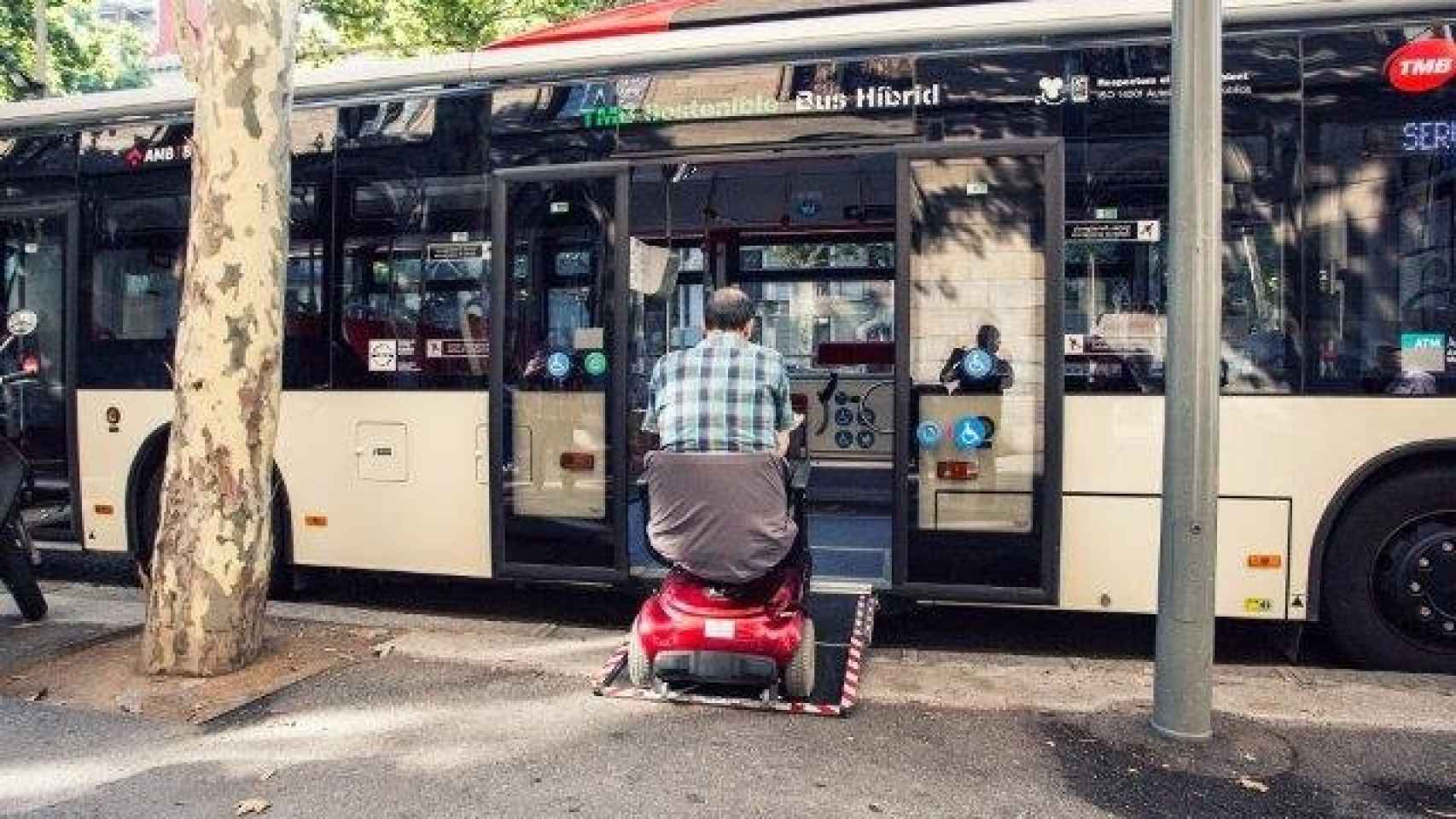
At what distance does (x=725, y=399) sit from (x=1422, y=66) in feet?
11.4

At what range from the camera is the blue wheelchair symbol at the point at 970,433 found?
16.2 ft

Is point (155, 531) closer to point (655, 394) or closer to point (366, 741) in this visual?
point (366, 741)

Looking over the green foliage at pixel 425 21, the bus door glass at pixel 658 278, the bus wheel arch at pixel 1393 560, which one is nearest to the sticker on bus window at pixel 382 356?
the bus door glass at pixel 658 278

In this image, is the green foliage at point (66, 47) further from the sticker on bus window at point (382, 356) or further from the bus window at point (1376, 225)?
the bus window at point (1376, 225)

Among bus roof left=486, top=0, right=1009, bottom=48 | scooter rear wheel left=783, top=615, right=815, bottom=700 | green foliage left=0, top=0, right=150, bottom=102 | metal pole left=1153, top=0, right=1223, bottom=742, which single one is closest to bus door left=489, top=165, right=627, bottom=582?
bus roof left=486, top=0, right=1009, bottom=48

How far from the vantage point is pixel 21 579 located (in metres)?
5.60

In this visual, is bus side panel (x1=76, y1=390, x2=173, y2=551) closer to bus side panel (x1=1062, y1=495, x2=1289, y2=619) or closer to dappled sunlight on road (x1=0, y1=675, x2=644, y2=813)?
dappled sunlight on road (x1=0, y1=675, x2=644, y2=813)

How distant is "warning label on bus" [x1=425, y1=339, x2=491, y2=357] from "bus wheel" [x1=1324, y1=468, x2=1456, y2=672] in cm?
441

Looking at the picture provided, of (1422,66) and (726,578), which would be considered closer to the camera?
(726,578)

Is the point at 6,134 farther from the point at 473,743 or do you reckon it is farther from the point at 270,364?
the point at 473,743

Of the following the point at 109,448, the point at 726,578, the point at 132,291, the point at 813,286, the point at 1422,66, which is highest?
the point at 1422,66

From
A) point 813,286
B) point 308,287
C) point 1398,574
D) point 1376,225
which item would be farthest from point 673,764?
point 813,286

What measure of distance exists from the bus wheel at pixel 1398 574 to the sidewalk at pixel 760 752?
16 cm

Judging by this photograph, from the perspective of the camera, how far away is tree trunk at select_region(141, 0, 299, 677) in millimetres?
4512
